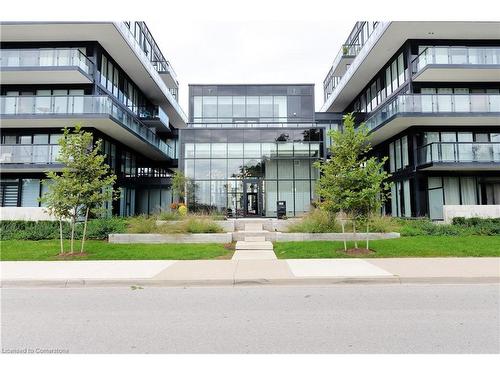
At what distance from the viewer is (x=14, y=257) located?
37.8 ft

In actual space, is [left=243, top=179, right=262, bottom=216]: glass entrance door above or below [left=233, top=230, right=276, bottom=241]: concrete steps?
above

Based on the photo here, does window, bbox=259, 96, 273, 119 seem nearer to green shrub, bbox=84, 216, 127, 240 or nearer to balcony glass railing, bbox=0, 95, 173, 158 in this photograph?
balcony glass railing, bbox=0, 95, 173, 158

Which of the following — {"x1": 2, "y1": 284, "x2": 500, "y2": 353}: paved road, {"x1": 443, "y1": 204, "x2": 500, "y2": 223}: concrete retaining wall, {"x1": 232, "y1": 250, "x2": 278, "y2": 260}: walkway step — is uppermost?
{"x1": 443, "y1": 204, "x2": 500, "y2": 223}: concrete retaining wall

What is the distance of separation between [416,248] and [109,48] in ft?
73.7

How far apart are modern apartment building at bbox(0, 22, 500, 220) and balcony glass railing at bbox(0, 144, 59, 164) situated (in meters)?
0.06

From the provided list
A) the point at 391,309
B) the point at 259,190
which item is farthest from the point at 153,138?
the point at 391,309

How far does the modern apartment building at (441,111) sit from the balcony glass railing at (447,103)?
0.05m

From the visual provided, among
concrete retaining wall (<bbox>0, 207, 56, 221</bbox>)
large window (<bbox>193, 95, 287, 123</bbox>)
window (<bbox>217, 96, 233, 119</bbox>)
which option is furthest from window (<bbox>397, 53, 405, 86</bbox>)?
concrete retaining wall (<bbox>0, 207, 56, 221</bbox>)

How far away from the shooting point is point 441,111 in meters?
21.5

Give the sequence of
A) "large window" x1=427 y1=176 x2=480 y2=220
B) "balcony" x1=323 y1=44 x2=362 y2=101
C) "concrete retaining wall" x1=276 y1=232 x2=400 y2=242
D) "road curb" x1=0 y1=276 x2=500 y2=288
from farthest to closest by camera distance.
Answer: "balcony" x1=323 y1=44 x2=362 y2=101, "large window" x1=427 y1=176 x2=480 y2=220, "concrete retaining wall" x1=276 y1=232 x2=400 y2=242, "road curb" x1=0 y1=276 x2=500 y2=288

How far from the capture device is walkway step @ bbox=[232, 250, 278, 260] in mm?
11852

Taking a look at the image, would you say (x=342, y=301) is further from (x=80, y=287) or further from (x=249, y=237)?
(x=249, y=237)

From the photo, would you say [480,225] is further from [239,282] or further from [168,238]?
[168,238]

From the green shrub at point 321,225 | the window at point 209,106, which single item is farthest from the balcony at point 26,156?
the green shrub at point 321,225
